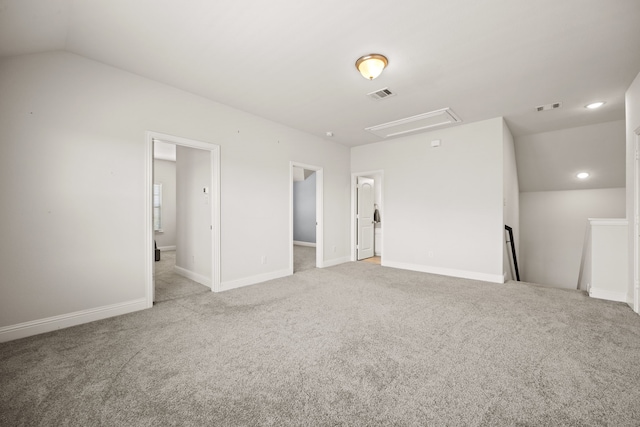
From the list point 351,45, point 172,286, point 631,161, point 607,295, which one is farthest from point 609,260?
point 172,286

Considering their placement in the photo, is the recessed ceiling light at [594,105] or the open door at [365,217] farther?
the open door at [365,217]

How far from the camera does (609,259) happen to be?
3.52 metres

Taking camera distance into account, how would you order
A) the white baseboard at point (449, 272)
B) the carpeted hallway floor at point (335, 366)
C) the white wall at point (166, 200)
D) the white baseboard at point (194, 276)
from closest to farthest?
the carpeted hallway floor at point (335, 366) → the white baseboard at point (194, 276) → the white baseboard at point (449, 272) → the white wall at point (166, 200)

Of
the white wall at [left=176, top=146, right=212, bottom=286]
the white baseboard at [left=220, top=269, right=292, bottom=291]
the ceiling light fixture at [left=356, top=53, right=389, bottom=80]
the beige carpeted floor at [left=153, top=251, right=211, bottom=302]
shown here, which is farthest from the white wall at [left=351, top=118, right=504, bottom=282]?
the beige carpeted floor at [left=153, top=251, right=211, bottom=302]

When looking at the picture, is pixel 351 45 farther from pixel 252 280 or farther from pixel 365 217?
pixel 365 217

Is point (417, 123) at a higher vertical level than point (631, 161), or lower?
higher

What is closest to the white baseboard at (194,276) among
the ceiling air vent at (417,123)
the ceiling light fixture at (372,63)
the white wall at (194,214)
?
the white wall at (194,214)

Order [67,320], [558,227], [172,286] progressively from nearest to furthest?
[67,320] → [172,286] → [558,227]

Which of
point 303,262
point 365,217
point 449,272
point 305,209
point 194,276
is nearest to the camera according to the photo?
point 194,276

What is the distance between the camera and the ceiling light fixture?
2678mm

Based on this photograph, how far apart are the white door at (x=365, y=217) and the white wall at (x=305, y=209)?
255cm

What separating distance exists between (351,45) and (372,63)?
29cm

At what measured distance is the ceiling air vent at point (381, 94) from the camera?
3459mm

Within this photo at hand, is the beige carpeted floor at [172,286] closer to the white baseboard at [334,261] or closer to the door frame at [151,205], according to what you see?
the door frame at [151,205]
